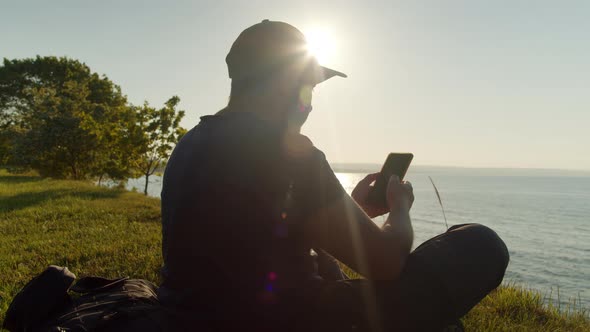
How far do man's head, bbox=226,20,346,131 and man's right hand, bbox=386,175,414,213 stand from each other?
2.15ft

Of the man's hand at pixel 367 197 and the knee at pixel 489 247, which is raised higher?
the man's hand at pixel 367 197

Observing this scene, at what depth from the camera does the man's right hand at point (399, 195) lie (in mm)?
2279

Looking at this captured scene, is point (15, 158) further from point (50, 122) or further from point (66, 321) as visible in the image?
point (66, 321)

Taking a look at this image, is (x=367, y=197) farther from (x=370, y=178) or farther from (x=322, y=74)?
(x=322, y=74)

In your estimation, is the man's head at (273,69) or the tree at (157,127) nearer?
the man's head at (273,69)

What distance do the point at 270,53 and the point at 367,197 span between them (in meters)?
1.16

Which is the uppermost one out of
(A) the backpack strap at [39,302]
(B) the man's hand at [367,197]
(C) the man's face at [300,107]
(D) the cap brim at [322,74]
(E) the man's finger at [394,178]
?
(D) the cap brim at [322,74]

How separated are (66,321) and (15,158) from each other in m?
33.4

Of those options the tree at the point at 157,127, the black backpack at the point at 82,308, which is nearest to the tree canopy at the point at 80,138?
the tree at the point at 157,127

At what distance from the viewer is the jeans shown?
2113mm

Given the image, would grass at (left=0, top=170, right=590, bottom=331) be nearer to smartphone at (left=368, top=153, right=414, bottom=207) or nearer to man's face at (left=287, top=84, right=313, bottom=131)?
smartphone at (left=368, top=153, right=414, bottom=207)

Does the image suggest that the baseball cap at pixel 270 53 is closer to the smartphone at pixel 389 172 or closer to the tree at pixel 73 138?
the smartphone at pixel 389 172

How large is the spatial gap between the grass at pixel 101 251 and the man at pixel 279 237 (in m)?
1.70

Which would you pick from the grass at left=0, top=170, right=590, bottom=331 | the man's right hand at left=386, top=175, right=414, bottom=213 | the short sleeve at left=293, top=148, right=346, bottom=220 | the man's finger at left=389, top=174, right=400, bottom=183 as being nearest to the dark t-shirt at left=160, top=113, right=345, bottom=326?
the short sleeve at left=293, top=148, right=346, bottom=220
